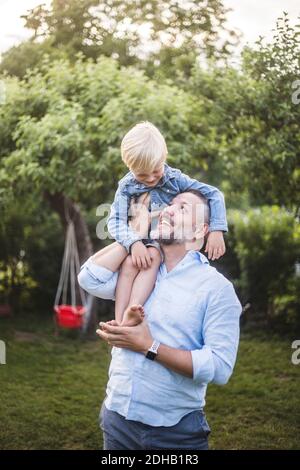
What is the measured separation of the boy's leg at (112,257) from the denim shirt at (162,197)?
64 mm

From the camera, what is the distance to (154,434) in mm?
1692

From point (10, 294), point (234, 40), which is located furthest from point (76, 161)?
point (10, 294)

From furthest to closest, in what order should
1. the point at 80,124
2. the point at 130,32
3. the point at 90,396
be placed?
the point at 130,32 < the point at 80,124 < the point at 90,396

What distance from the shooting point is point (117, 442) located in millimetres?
1760

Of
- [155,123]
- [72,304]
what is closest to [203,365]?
[155,123]

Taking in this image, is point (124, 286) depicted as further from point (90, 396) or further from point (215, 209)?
point (90, 396)

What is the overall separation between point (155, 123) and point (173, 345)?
3.37 meters

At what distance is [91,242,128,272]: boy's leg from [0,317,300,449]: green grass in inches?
97.8

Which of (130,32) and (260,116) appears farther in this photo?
(130,32)

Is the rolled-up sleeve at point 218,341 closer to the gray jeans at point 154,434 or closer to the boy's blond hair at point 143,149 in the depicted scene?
the gray jeans at point 154,434

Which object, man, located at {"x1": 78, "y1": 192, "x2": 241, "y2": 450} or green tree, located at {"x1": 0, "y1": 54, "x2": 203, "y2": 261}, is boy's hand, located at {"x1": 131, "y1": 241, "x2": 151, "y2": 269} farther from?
green tree, located at {"x1": 0, "y1": 54, "x2": 203, "y2": 261}

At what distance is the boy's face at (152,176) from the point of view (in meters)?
1.96

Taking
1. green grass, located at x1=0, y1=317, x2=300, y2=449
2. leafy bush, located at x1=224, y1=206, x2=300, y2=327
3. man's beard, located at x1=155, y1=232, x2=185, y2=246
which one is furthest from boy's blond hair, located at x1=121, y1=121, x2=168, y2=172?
leafy bush, located at x1=224, y1=206, x2=300, y2=327
